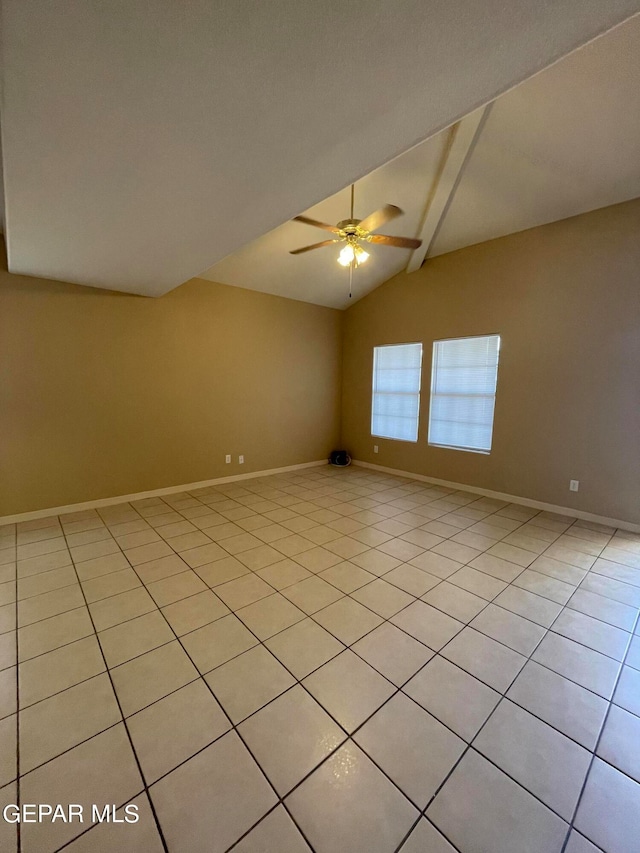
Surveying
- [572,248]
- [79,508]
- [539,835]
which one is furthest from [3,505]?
[572,248]

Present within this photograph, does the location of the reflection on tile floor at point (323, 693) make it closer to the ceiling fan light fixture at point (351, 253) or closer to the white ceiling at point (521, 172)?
the ceiling fan light fixture at point (351, 253)

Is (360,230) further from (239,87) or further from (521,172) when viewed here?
(239,87)

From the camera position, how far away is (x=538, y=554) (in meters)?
2.81

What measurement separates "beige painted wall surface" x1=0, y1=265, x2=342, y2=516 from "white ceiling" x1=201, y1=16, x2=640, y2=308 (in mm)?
734

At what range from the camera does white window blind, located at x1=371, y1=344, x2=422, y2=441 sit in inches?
196

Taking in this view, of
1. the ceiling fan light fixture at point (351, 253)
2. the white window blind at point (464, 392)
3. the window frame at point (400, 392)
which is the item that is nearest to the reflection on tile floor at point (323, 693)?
the white window blind at point (464, 392)

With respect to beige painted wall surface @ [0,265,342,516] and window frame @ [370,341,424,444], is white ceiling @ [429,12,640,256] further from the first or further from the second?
beige painted wall surface @ [0,265,342,516]

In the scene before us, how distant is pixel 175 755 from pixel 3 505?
127 inches

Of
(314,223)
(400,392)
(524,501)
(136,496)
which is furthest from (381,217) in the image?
(136,496)

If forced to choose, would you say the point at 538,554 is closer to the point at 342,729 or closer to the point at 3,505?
the point at 342,729

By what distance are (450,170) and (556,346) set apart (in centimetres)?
204

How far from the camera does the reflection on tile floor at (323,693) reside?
1.09 m

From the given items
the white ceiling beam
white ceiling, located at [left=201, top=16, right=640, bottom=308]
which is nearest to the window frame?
white ceiling, located at [left=201, top=16, right=640, bottom=308]

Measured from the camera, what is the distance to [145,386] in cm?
397
